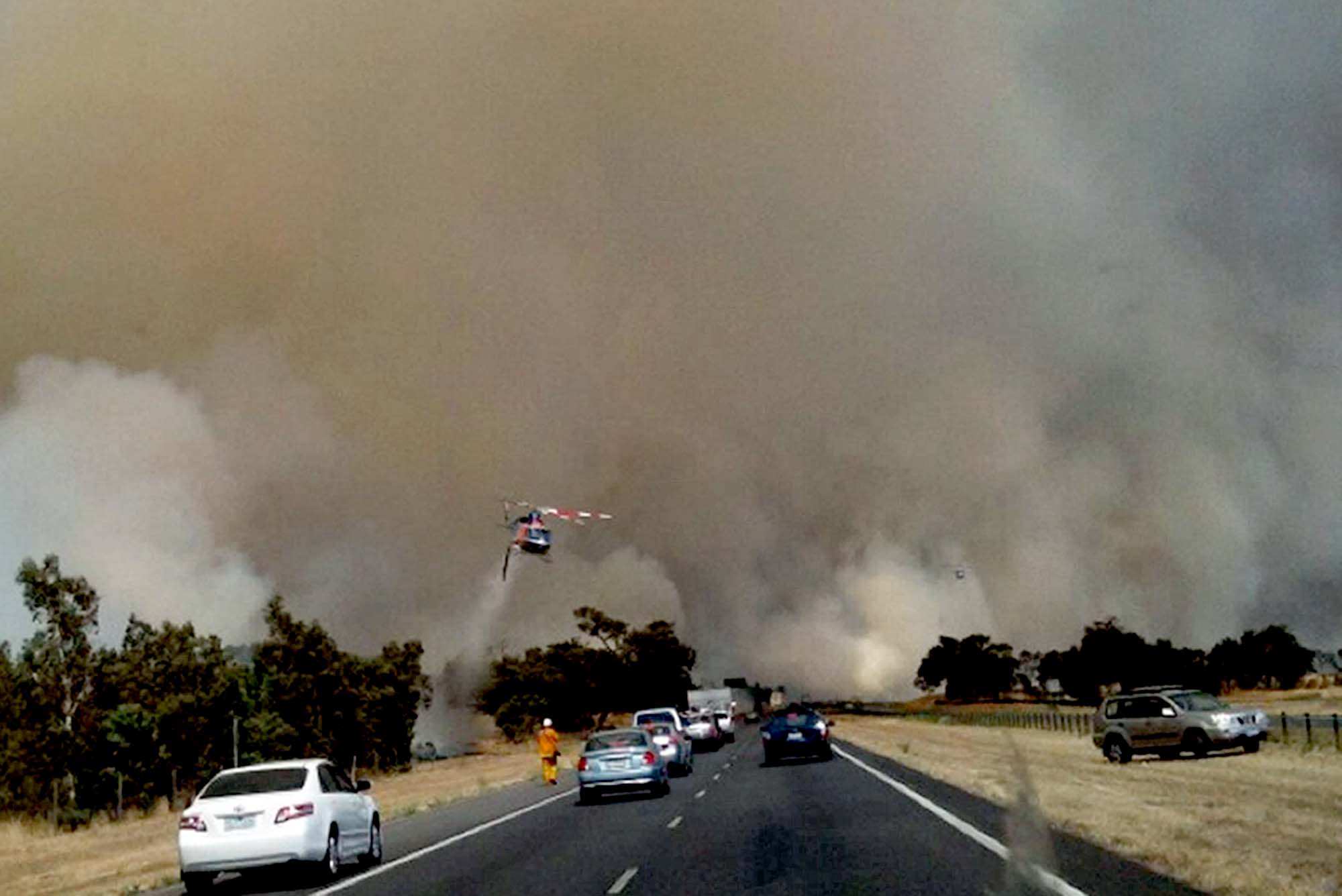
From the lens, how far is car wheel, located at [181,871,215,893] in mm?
18242

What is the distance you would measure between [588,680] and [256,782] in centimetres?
10661

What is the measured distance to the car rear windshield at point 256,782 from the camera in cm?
1884

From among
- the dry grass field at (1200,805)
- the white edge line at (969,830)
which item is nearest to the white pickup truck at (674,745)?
the white edge line at (969,830)

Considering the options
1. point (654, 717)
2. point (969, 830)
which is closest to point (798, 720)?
point (654, 717)

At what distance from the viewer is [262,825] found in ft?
59.5

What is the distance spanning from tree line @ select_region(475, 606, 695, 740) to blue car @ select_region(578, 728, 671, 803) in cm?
8612

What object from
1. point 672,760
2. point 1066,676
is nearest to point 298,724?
point 672,760

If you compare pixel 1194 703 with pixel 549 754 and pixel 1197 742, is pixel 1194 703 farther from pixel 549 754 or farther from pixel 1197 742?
pixel 549 754

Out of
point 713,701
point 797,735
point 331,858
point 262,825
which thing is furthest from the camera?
point 713,701

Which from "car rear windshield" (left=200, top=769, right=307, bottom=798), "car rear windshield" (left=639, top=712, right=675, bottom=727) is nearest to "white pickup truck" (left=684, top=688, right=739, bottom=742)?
"car rear windshield" (left=639, top=712, right=675, bottom=727)

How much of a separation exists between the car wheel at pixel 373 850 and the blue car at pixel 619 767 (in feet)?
34.7

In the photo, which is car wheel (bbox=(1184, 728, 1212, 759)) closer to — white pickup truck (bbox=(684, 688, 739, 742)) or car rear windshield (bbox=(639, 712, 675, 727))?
car rear windshield (bbox=(639, 712, 675, 727))

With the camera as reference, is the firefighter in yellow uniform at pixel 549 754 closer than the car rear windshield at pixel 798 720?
Yes

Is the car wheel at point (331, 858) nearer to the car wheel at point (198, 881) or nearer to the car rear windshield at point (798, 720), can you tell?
the car wheel at point (198, 881)
